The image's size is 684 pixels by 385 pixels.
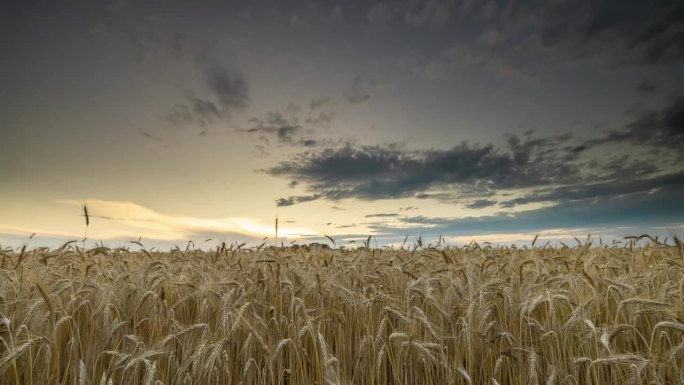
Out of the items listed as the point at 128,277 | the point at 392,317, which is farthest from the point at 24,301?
the point at 392,317

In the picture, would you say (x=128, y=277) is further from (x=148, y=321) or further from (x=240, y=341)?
(x=240, y=341)

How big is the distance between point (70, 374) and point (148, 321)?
90 centimetres

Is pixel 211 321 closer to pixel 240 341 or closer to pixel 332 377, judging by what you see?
pixel 240 341

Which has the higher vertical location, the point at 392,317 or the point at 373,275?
the point at 373,275

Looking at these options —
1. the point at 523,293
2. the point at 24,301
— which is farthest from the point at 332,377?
the point at 24,301

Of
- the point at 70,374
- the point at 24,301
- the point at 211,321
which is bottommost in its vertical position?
the point at 70,374

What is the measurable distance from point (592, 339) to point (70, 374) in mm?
5129

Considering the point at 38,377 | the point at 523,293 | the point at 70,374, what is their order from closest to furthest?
the point at 38,377
the point at 70,374
the point at 523,293

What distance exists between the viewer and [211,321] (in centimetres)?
491

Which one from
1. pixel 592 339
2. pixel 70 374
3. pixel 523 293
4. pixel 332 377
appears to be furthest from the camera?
pixel 523 293

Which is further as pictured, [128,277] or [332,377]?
[128,277]

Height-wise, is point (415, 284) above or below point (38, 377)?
above

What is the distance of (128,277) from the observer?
245 inches

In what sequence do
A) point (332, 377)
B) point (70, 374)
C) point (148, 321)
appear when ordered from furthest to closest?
point (148, 321) < point (70, 374) < point (332, 377)
